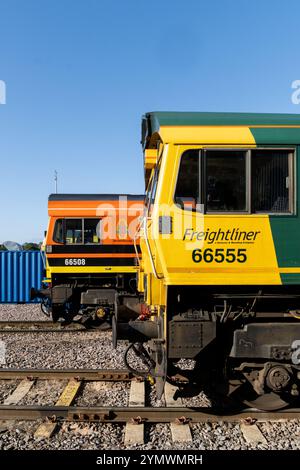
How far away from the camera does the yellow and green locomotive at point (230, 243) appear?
439cm

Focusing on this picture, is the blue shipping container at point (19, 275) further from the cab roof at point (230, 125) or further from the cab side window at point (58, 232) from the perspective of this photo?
the cab roof at point (230, 125)

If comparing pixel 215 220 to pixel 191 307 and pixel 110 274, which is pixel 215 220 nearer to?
pixel 191 307

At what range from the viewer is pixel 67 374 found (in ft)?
21.2

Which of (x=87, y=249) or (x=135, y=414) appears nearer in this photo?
(x=135, y=414)

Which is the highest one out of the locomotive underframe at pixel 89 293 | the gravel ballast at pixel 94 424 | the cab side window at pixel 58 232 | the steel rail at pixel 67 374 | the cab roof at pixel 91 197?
the cab roof at pixel 91 197

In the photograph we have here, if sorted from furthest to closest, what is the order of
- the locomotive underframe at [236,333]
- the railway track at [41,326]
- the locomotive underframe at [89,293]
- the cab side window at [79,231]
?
the cab side window at [79,231] → the locomotive underframe at [89,293] → the railway track at [41,326] → the locomotive underframe at [236,333]

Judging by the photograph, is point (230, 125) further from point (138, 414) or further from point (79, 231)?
point (79, 231)

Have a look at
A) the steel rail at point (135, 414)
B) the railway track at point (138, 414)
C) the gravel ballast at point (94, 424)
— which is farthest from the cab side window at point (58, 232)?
the steel rail at point (135, 414)

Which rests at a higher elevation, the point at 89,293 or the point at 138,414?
the point at 89,293

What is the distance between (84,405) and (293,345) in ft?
9.06

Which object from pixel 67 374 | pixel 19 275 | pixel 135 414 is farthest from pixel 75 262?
pixel 135 414

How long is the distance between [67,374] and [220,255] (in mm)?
3492

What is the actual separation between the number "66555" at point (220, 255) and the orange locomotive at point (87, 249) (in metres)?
6.75
